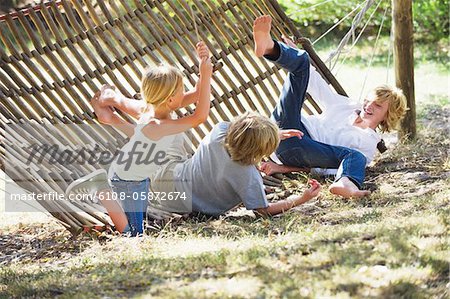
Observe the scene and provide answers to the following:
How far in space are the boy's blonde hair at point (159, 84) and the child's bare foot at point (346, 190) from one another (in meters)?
0.83

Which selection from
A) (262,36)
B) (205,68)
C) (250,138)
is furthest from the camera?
(262,36)

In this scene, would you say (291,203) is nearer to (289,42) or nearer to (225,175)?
(225,175)

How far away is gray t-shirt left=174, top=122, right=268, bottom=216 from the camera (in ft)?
10.7

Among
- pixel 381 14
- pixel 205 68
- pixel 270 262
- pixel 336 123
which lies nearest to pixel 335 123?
pixel 336 123

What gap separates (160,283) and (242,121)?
1075 millimetres

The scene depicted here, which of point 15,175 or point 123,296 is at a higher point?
point 15,175

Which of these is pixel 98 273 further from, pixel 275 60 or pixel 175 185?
pixel 275 60

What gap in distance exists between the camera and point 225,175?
10.8 feet

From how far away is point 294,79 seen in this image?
384 cm

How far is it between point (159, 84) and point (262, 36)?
0.62 metres

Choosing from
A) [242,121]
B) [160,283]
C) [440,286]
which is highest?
[242,121]

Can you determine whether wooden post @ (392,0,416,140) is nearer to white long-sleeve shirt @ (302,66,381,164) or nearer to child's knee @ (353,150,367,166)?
white long-sleeve shirt @ (302,66,381,164)

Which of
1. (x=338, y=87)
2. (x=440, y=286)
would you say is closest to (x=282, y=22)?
(x=338, y=87)

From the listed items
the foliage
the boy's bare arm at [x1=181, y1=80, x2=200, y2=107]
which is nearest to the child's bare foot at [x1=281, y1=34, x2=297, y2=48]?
the boy's bare arm at [x1=181, y1=80, x2=200, y2=107]
